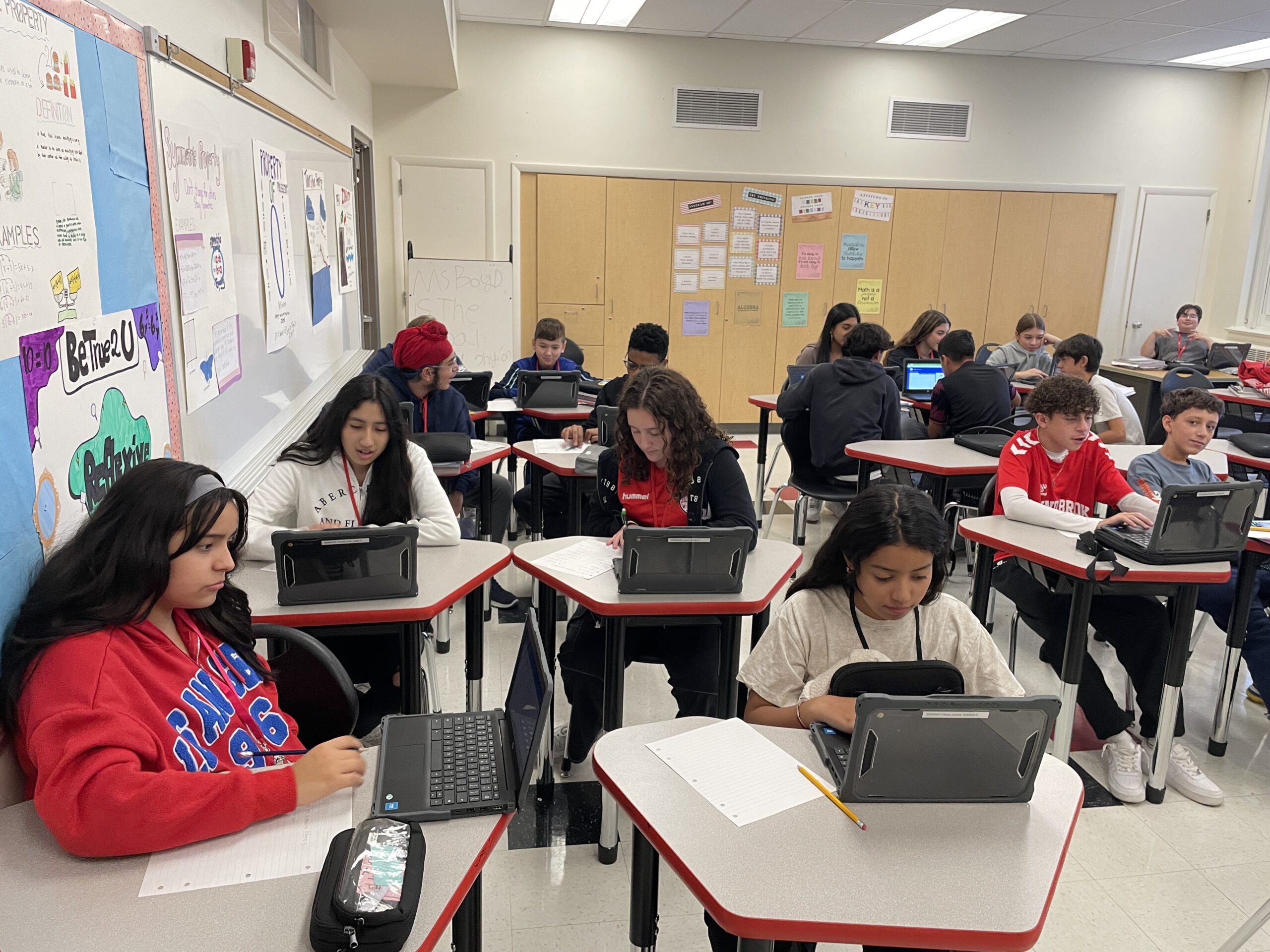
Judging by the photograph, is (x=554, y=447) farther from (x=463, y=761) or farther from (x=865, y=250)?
(x=865, y=250)

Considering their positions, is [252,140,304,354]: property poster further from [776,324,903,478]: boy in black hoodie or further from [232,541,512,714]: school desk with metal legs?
[776,324,903,478]: boy in black hoodie

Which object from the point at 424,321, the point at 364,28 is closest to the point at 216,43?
the point at 424,321

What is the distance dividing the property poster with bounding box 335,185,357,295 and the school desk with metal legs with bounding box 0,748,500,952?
13.9 feet

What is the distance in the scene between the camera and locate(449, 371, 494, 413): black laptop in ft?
15.1

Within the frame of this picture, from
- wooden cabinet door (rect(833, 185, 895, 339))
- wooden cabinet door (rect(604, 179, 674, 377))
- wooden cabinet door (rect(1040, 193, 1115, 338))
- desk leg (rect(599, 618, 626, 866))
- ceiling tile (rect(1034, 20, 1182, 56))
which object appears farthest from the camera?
wooden cabinet door (rect(1040, 193, 1115, 338))

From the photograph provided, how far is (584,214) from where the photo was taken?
7457mm

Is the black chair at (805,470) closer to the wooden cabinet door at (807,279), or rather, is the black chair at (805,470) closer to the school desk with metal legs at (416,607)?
the school desk with metal legs at (416,607)

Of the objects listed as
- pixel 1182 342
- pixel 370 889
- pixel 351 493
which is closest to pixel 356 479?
pixel 351 493

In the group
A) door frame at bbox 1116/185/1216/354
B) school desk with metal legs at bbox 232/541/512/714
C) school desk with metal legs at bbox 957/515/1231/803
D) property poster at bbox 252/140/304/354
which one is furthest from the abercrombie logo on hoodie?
door frame at bbox 1116/185/1216/354

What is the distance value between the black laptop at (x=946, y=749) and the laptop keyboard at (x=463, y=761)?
1.90 ft

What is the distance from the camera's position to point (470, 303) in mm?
7328

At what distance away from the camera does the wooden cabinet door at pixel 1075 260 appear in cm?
809

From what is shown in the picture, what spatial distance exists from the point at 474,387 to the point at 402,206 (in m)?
3.23

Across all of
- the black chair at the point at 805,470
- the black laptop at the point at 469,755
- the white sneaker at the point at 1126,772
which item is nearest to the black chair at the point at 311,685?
the black laptop at the point at 469,755
